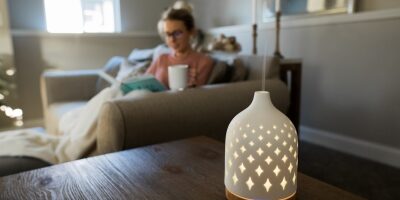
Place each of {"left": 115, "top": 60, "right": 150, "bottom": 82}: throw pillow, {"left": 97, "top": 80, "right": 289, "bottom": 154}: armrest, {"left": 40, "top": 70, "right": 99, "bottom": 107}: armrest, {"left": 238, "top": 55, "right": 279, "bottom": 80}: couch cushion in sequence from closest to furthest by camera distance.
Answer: {"left": 97, "top": 80, "right": 289, "bottom": 154}: armrest
{"left": 238, "top": 55, "right": 279, "bottom": 80}: couch cushion
{"left": 115, "top": 60, "right": 150, "bottom": 82}: throw pillow
{"left": 40, "top": 70, "right": 99, "bottom": 107}: armrest

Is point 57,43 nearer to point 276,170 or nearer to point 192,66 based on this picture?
point 192,66

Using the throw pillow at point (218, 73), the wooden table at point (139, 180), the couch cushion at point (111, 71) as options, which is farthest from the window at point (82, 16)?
the wooden table at point (139, 180)

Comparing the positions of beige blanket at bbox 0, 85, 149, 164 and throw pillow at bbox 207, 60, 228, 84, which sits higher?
throw pillow at bbox 207, 60, 228, 84

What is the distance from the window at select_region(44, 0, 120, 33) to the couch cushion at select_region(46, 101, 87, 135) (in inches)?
44.5

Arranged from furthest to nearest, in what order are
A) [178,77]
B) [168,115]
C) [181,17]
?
[181,17] → [178,77] → [168,115]

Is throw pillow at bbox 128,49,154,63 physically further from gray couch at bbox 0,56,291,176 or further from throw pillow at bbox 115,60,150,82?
gray couch at bbox 0,56,291,176

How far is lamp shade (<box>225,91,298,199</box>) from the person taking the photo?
19.5 inches

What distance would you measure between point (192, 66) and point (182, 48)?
13 centimetres

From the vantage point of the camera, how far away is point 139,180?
24.6 inches

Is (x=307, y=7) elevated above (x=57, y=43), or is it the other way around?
(x=307, y=7)

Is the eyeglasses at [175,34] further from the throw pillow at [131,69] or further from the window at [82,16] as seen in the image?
the window at [82,16]

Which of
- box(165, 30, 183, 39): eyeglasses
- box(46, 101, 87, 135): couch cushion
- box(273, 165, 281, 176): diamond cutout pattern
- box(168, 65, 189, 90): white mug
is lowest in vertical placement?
box(46, 101, 87, 135): couch cushion

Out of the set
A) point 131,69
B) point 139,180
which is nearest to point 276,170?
point 139,180

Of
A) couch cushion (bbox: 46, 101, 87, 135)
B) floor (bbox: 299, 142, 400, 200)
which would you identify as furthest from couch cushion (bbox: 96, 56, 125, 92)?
floor (bbox: 299, 142, 400, 200)
